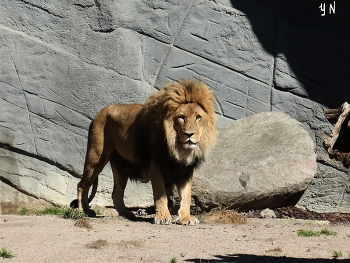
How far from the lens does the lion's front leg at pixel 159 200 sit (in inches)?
314

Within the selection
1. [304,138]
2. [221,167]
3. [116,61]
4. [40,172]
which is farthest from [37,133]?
[304,138]

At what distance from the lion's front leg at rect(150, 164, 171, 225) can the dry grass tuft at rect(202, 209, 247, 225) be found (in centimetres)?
52

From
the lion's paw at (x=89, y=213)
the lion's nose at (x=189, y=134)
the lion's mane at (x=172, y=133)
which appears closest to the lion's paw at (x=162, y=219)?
the lion's mane at (x=172, y=133)

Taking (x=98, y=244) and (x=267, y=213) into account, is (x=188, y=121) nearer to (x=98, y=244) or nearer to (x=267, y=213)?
(x=267, y=213)

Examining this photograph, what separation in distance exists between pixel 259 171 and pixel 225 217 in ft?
3.35

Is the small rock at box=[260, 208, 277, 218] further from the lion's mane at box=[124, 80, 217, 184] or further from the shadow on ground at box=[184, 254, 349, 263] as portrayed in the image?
the shadow on ground at box=[184, 254, 349, 263]

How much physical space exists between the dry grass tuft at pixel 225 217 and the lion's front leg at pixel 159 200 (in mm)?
519

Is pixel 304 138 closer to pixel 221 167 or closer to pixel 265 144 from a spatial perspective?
pixel 265 144

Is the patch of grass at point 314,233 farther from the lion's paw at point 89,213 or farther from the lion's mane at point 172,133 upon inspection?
the lion's paw at point 89,213

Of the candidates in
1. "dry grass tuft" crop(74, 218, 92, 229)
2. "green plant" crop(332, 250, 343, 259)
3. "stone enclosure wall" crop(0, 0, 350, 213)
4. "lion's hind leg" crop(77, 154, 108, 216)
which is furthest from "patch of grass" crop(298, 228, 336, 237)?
"stone enclosure wall" crop(0, 0, 350, 213)

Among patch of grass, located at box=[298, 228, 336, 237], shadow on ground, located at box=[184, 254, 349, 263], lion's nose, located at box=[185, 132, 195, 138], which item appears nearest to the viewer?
shadow on ground, located at box=[184, 254, 349, 263]

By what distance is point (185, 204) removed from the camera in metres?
8.13

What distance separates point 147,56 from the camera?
10.6 metres

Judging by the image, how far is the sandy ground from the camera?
5.79 m
